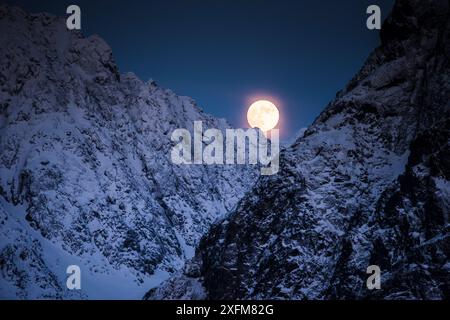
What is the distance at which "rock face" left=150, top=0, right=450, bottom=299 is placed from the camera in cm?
6500

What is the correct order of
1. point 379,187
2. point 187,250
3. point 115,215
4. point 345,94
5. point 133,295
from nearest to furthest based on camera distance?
point 379,187 → point 345,94 → point 133,295 → point 115,215 → point 187,250

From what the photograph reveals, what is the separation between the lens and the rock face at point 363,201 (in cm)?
6500

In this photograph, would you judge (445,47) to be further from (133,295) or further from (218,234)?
(133,295)

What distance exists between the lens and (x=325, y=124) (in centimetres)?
9125

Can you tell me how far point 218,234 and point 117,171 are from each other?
112 meters

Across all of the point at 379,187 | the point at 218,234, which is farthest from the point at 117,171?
the point at 379,187

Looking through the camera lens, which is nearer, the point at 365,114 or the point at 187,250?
the point at 365,114

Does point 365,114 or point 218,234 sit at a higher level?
point 365,114

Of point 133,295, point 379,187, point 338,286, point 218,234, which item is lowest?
point 133,295

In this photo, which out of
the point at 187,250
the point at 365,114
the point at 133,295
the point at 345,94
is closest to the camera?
the point at 365,114

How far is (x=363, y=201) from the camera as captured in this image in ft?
253
